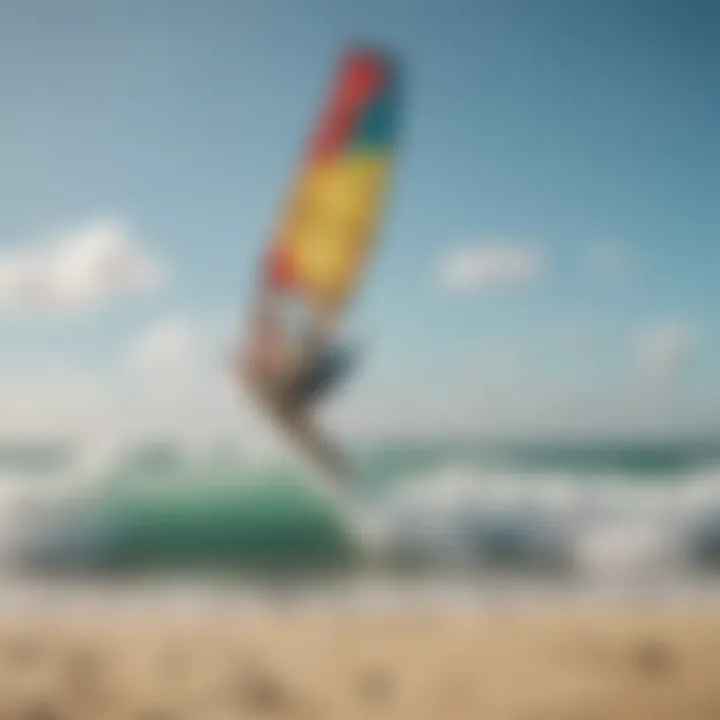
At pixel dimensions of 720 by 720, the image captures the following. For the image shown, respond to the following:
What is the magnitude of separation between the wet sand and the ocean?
2.6 inches

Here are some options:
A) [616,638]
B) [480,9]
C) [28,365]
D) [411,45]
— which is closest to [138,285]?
[28,365]

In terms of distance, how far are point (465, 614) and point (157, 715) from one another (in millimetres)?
458

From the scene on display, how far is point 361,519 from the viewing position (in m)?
1.68

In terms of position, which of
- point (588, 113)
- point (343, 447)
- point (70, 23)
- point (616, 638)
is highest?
point (70, 23)

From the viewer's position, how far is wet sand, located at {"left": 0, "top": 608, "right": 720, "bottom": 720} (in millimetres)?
1588

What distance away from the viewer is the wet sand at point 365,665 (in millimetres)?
1588

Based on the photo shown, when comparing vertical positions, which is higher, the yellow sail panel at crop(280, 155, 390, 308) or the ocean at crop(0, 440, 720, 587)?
the yellow sail panel at crop(280, 155, 390, 308)

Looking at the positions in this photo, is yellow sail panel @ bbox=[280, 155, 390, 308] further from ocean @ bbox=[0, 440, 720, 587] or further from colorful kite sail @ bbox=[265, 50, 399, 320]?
ocean @ bbox=[0, 440, 720, 587]

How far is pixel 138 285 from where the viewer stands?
1722 mm

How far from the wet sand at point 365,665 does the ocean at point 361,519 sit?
0.07m

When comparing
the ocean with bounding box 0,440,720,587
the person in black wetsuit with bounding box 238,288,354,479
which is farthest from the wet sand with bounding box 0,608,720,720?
the person in black wetsuit with bounding box 238,288,354,479

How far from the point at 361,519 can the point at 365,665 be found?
0.68 ft

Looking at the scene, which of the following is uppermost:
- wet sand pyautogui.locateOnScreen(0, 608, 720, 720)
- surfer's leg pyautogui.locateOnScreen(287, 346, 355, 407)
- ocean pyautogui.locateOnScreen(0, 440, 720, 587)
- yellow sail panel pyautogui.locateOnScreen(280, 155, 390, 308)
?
yellow sail panel pyautogui.locateOnScreen(280, 155, 390, 308)

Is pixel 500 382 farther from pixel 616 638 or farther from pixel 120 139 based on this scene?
pixel 120 139
